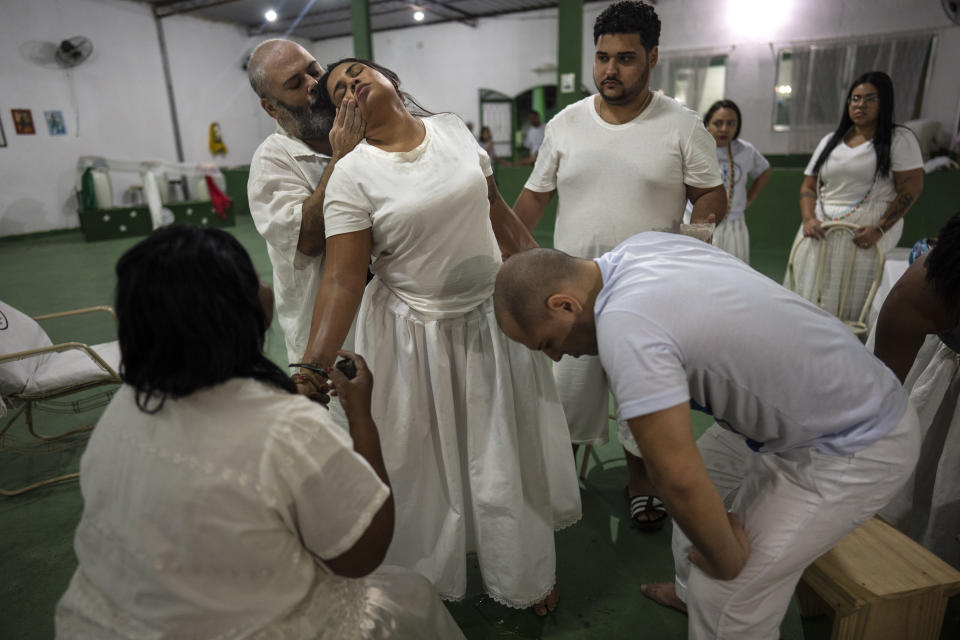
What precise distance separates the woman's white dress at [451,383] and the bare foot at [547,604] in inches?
3.4

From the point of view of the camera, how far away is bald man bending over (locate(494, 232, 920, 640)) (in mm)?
1021

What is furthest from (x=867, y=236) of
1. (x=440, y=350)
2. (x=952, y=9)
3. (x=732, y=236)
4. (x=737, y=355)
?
(x=952, y=9)

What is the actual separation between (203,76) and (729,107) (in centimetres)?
1192

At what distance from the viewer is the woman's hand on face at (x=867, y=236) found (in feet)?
10.2

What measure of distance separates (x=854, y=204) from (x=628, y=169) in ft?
6.81

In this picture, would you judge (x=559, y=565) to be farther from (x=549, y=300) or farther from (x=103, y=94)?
(x=103, y=94)

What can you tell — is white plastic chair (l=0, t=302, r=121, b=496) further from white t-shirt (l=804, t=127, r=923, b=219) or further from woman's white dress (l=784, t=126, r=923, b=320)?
white t-shirt (l=804, t=127, r=923, b=219)

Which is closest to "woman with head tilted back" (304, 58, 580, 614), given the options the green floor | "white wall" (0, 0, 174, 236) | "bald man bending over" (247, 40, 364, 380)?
the green floor

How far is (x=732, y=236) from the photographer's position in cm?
374

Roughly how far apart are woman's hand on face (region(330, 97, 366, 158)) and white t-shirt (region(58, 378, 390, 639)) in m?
0.77

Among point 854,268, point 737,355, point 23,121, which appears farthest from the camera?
point 23,121

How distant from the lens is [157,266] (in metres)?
0.77

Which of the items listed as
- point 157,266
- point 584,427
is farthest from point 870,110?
point 157,266

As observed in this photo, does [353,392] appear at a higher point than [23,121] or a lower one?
lower
